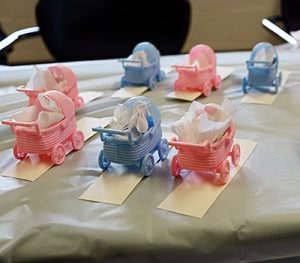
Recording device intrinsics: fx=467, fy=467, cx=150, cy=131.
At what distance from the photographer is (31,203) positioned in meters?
0.65

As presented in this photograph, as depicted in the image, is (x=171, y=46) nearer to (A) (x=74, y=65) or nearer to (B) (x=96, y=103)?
(A) (x=74, y=65)

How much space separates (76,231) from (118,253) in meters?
0.06

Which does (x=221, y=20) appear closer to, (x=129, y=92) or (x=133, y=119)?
(x=129, y=92)

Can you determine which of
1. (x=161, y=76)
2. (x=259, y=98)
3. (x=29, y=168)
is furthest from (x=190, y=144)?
(x=161, y=76)

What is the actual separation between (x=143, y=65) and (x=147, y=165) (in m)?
0.40

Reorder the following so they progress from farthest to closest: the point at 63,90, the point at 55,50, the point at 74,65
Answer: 1. the point at 55,50
2. the point at 74,65
3. the point at 63,90

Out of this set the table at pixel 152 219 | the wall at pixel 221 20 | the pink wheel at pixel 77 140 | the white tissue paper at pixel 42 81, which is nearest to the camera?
the table at pixel 152 219

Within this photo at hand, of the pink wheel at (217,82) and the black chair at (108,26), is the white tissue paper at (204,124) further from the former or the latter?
the black chair at (108,26)

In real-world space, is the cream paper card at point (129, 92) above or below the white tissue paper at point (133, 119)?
below

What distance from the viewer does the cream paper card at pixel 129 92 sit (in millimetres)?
1021

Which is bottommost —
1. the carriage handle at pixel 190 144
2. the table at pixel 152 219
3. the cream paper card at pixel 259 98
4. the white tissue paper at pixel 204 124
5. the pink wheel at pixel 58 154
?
the cream paper card at pixel 259 98

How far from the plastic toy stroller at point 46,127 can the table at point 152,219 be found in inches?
1.1

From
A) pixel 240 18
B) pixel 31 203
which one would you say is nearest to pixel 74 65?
pixel 31 203

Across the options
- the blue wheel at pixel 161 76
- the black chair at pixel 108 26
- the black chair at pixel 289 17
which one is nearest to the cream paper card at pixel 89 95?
the blue wheel at pixel 161 76
